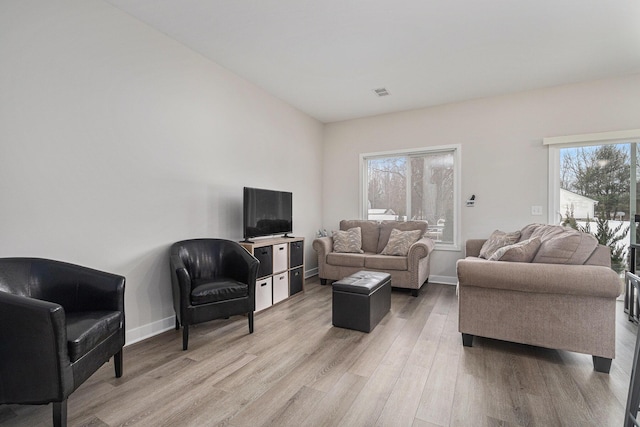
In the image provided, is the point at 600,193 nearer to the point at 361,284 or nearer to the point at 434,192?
the point at 434,192

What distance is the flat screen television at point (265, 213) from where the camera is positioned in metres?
3.62

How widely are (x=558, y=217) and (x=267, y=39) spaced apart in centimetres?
439

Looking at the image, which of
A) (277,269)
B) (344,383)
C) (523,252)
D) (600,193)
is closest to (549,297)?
(523,252)

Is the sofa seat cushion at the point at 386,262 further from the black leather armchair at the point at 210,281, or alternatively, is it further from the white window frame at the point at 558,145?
the white window frame at the point at 558,145

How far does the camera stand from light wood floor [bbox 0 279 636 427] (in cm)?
169

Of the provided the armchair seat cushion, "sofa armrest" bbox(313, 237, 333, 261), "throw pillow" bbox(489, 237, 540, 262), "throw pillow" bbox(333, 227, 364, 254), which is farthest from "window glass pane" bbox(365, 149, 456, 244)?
the armchair seat cushion

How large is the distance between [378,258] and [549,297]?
7.35ft

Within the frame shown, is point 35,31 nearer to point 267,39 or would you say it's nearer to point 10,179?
point 10,179

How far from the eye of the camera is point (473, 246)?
427 centimetres

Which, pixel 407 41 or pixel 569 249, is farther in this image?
pixel 407 41

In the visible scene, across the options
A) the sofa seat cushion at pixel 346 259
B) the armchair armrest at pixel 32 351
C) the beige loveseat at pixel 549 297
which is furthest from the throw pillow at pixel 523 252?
the armchair armrest at pixel 32 351

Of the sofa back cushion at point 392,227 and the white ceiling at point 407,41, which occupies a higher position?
the white ceiling at point 407,41

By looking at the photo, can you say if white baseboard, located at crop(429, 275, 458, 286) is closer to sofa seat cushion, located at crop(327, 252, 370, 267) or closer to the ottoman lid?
sofa seat cushion, located at crop(327, 252, 370, 267)

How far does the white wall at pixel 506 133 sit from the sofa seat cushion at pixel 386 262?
3.38ft
